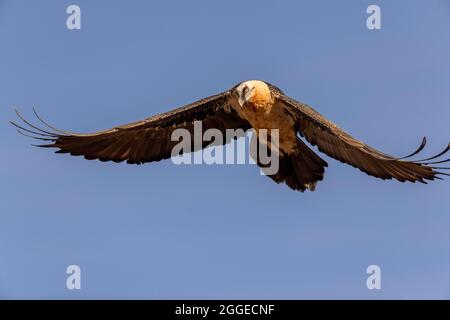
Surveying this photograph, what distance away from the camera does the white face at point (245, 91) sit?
16250 millimetres

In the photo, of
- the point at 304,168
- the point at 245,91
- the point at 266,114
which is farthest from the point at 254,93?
the point at 304,168

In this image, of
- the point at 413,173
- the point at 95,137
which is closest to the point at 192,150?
the point at 95,137

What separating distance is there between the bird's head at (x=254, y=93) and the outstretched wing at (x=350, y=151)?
255 millimetres

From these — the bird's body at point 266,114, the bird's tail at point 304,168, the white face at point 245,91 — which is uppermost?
the white face at point 245,91

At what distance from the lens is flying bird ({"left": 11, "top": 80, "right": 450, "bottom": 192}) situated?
16141mm

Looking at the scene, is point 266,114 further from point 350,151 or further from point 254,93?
point 350,151

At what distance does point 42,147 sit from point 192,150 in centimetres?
255

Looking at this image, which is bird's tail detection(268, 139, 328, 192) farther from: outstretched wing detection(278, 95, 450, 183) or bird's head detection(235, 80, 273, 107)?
bird's head detection(235, 80, 273, 107)

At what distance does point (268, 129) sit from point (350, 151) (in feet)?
4.33

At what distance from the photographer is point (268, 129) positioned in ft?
55.2

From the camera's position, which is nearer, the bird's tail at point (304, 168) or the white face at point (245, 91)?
the white face at point (245, 91)

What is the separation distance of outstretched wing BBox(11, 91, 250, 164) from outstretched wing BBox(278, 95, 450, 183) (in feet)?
3.58

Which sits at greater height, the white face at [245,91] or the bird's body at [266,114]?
the white face at [245,91]

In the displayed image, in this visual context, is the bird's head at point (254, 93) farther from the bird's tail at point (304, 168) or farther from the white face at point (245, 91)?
the bird's tail at point (304, 168)
